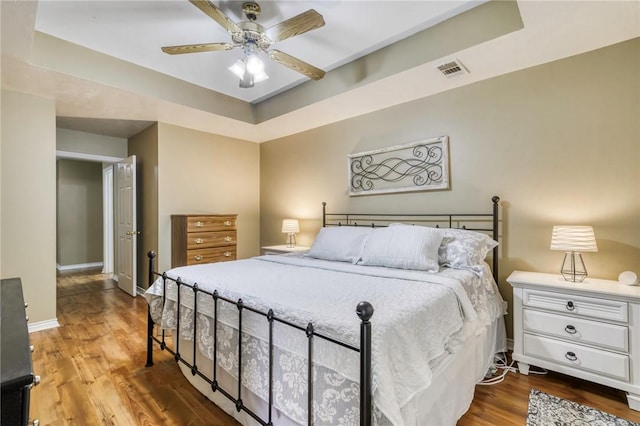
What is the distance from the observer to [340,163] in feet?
13.1

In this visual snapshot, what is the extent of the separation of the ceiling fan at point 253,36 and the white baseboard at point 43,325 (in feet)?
10.1

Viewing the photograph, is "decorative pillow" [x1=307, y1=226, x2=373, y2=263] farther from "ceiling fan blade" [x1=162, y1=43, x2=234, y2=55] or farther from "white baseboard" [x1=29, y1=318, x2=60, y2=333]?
"white baseboard" [x1=29, y1=318, x2=60, y2=333]

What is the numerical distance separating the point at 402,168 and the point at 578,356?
7.04 ft

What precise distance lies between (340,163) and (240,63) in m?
1.87

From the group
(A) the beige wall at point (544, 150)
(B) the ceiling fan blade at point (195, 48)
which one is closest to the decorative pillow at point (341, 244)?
(A) the beige wall at point (544, 150)

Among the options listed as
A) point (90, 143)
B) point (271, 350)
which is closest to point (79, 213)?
point (90, 143)

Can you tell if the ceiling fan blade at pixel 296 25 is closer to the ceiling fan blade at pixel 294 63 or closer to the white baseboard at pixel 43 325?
the ceiling fan blade at pixel 294 63

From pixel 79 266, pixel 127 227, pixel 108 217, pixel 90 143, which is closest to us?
pixel 127 227

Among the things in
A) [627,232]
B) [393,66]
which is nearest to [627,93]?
[627,232]

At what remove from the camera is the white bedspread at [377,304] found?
1180 mm

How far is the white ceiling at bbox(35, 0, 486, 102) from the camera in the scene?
7.44 ft

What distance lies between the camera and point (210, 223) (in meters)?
4.11

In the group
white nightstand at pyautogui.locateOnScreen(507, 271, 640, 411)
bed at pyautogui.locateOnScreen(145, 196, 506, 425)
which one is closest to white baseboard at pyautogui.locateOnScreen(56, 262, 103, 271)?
bed at pyautogui.locateOnScreen(145, 196, 506, 425)

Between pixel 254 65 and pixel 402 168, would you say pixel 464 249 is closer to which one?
pixel 402 168
